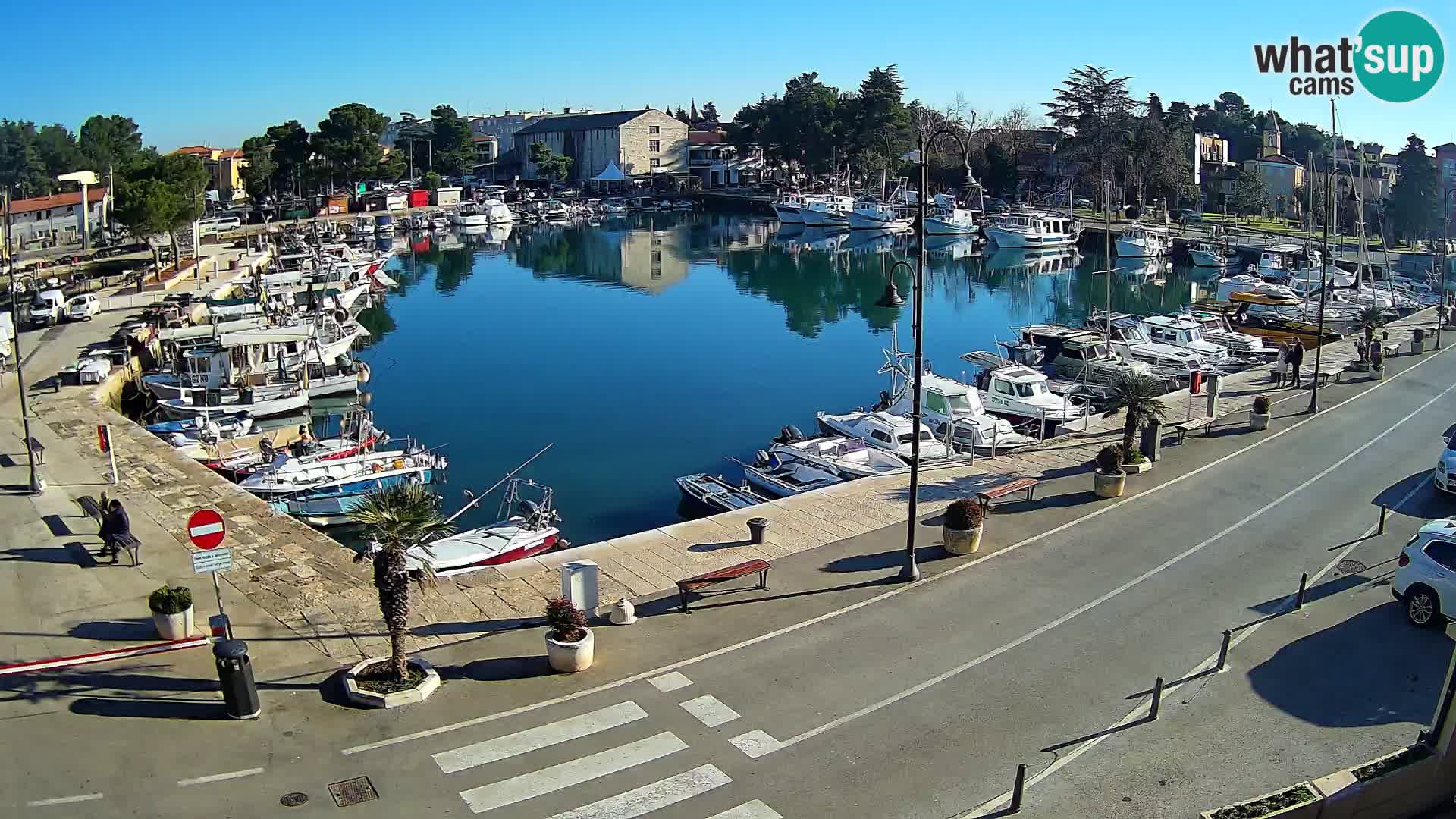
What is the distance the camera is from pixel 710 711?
522 inches

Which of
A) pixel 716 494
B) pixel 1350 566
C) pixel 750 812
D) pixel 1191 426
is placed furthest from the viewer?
pixel 1191 426

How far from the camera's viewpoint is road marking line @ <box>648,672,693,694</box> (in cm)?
1384

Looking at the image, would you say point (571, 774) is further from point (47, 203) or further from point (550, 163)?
point (550, 163)

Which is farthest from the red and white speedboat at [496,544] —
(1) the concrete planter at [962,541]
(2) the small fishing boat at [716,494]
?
(1) the concrete planter at [962,541]

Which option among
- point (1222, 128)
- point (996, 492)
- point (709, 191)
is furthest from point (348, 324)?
point (1222, 128)

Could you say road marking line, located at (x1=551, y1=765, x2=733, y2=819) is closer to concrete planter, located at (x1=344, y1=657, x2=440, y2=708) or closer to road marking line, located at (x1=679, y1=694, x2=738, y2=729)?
road marking line, located at (x1=679, y1=694, x2=738, y2=729)

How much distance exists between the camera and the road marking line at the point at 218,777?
11.4 m

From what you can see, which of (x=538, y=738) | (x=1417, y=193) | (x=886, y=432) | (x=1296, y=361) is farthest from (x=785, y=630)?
(x=1417, y=193)

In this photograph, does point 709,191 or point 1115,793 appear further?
point 709,191

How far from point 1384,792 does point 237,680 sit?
12.2m

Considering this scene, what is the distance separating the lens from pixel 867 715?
43.3 feet

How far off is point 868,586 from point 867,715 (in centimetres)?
436

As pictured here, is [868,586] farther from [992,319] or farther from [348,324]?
[992,319]

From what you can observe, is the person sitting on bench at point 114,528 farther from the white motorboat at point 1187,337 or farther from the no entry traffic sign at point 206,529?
the white motorboat at point 1187,337
